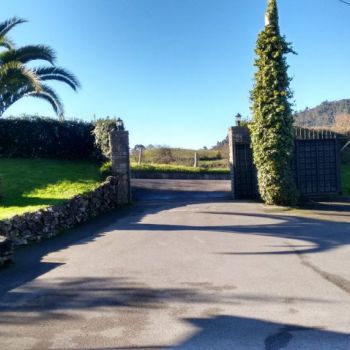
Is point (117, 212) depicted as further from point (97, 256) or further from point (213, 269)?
point (213, 269)

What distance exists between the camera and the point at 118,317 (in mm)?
4961

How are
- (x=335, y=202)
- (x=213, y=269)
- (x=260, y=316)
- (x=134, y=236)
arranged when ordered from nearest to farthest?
(x=260, y=316) → (x=213, y=269) → (x=134, y=236) → (x=335, y=202)

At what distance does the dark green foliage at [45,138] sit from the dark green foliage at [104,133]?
1.21m

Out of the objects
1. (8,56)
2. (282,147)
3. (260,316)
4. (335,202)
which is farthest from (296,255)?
(8,56)

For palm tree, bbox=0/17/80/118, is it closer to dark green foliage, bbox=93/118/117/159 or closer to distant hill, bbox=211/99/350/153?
dark green foliage, bbox=93/118/117/159

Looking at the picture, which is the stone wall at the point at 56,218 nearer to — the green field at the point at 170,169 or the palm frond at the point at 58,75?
the palm frond at the point at 58,75

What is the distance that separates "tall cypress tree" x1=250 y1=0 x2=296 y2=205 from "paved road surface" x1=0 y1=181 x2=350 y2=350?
3079 millimetres

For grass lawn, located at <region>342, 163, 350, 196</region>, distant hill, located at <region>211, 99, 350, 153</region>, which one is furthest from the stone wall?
distant hill, located at <region>211, 99, 350, 153</region>

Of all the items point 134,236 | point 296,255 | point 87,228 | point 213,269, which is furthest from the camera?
point 87,228

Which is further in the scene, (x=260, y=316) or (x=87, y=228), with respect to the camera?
(x=87, y=228)

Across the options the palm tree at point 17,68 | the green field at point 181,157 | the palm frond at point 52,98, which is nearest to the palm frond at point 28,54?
the palm tree at point 17,68

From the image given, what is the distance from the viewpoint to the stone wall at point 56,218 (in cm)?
884

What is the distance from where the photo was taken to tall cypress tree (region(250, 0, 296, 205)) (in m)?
13.7

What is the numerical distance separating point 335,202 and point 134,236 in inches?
316
